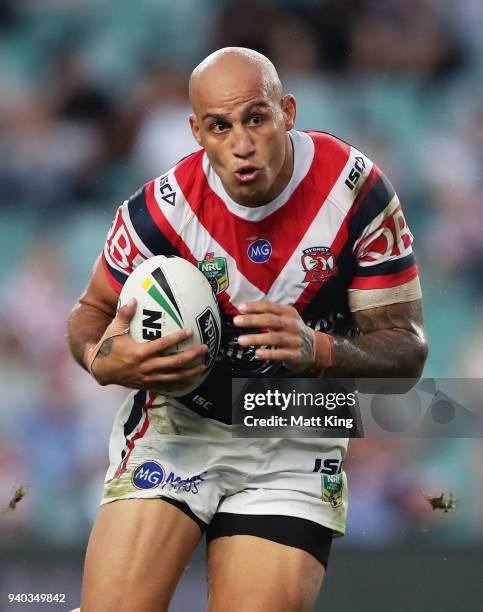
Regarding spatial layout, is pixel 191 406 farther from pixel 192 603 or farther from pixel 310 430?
pixel 192 603

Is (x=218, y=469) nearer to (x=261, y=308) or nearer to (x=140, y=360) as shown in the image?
(x=140, y=360)

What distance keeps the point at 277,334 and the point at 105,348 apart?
1.88 feet

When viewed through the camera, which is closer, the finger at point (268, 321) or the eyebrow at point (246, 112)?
the finger at point (268, 321)

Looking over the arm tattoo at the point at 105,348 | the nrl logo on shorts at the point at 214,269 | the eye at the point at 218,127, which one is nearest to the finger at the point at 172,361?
the arm tattoo at the point at 105,348

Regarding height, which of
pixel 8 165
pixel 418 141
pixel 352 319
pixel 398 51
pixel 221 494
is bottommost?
pixel 221 494

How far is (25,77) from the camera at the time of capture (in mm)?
6324

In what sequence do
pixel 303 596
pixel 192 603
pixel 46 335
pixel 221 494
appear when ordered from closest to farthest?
pixel 303 596 < pixel 221 494 < pixel 192 603 < pixel 46 335

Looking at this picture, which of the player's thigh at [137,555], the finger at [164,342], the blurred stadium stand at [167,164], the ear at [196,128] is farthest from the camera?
the blurred stadium stand at [167,164]

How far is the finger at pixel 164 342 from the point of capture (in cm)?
299

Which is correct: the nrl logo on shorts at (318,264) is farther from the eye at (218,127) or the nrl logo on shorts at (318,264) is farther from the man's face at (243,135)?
the eye at (218,127)

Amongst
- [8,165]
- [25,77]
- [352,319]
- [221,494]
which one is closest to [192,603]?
[221,494]

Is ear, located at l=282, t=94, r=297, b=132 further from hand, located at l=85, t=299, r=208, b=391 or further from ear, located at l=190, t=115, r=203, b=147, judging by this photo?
hand, located at l=85, t=299, r=208, b=391

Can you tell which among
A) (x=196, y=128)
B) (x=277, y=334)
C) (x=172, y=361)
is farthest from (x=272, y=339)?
(x=196, y=128)

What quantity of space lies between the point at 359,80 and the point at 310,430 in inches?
131
